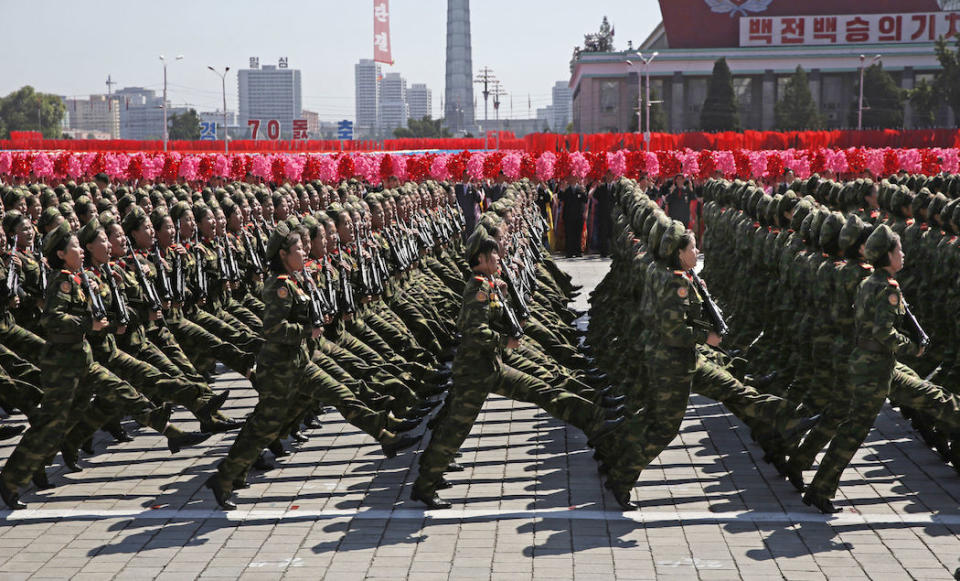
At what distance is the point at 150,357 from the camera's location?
8.48 meters

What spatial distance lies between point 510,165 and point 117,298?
16.3 meters

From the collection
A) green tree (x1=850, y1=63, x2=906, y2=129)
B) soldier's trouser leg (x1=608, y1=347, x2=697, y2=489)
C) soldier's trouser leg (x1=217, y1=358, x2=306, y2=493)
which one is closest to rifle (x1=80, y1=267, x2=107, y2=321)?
soldier's trouser leg (x1=217, y1=358, x2=306, y2=493)

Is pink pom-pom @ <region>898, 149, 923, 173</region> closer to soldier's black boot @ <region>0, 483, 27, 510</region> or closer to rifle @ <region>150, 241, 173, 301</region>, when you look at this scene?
rifle @ <region>150, 241, 173, 301</region>

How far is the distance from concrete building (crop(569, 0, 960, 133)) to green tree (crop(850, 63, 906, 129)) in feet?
17.3

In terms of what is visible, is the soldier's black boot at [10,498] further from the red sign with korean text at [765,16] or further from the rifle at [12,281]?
the red sign with korean text at [765,16]

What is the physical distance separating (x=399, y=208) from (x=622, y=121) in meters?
78.9

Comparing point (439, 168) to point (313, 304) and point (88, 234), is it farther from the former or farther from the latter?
point (313, 304)

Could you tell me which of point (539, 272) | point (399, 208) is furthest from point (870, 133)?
point (399, 208)

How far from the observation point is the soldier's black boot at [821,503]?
23.5 feet

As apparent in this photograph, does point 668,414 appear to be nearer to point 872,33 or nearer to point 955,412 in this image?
point 955,412

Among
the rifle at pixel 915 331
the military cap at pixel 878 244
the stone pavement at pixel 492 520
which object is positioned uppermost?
the military cap at pixel 878 244

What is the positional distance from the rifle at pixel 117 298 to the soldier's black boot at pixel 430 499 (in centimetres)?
248

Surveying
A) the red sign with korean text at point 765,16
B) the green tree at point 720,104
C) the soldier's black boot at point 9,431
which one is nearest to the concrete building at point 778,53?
the red sign with korean text at point 765,16

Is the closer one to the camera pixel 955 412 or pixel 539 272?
pixel 955 412
